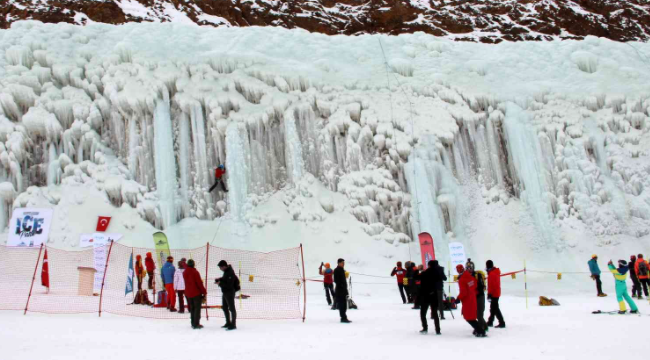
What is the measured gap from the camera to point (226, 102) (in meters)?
21.4

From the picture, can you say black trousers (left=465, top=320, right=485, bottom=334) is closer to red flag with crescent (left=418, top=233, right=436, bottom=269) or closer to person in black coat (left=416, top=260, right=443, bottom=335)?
person in black coat (left=416, top=260, right=443, bottom=335)

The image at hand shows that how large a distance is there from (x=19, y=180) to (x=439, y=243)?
15640 millimetres

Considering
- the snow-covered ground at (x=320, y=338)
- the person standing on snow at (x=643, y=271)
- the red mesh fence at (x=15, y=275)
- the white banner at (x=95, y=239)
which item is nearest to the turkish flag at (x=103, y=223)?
the white banner at (x=95, y=239)

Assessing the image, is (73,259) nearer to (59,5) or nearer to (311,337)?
(311,337)

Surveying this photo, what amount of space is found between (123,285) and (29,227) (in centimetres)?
512

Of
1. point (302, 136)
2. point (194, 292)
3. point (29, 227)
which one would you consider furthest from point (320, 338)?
point (29, 227)

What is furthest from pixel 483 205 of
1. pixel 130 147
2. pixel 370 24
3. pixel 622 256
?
pixel 370 24

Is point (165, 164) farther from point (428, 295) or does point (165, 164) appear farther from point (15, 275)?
point (428, 295)

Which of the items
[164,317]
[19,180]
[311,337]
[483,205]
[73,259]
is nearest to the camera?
[311,337]

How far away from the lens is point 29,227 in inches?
740

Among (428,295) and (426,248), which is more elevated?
(426,248)

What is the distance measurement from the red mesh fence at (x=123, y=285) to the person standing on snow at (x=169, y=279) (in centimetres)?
19

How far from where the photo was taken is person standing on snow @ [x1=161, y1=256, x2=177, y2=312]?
449 inches

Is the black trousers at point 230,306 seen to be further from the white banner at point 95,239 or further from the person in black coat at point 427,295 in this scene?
the white banner at point 95,239
